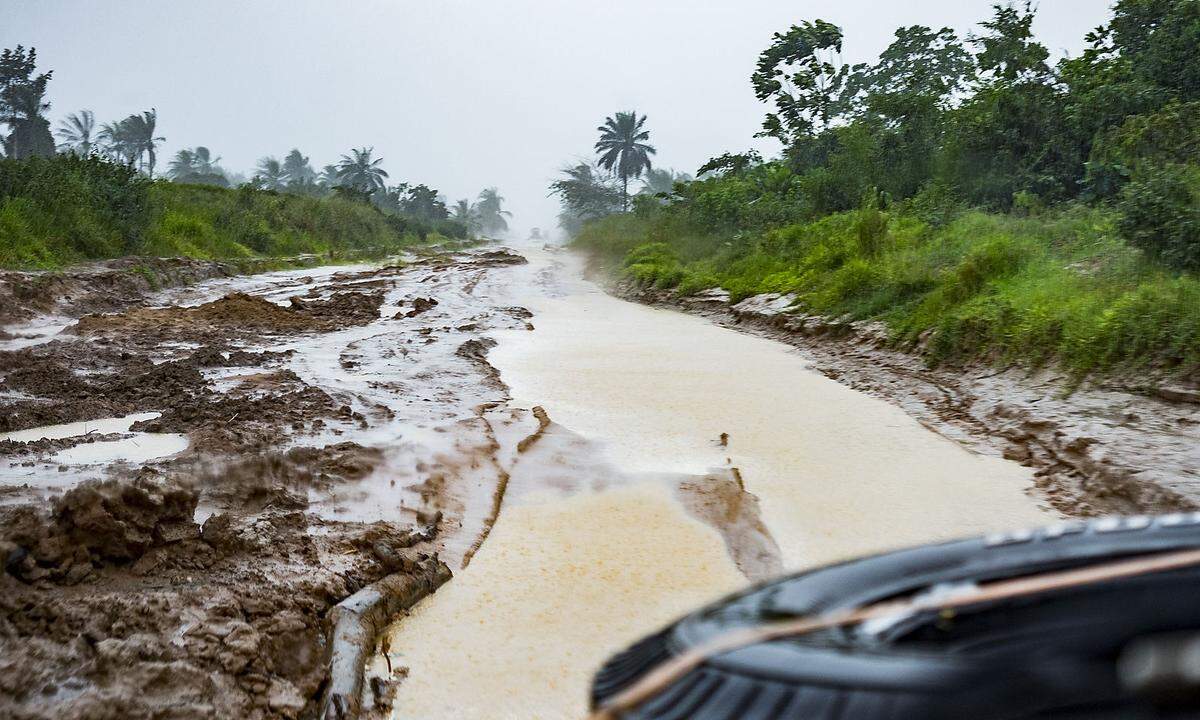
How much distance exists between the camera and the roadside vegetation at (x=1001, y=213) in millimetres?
5777

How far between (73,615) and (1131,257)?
23.9 ft

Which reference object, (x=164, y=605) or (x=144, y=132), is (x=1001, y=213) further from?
(x=144, y=132)

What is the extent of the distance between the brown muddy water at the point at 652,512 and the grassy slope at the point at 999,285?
46.5 inches

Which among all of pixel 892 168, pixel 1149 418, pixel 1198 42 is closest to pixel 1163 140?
pixel 1198 42

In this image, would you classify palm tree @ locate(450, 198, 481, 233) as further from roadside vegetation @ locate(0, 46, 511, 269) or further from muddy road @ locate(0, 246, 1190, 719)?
muddy road @ locate(0, 246, 1190, 719)

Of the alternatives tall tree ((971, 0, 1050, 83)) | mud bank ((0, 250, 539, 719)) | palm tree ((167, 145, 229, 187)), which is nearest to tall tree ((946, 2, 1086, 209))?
tall tree ((971, 0, 1050, 83))

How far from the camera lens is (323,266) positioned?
62.1ft

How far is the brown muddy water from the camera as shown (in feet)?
8.22

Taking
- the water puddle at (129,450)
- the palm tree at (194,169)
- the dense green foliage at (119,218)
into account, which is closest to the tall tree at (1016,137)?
the water puddle at (129,450)

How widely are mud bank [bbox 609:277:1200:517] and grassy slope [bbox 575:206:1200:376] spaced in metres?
0.25

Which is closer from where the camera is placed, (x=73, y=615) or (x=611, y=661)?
(x=611, y=661)

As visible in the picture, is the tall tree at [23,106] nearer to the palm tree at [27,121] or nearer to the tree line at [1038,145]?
the palm tree at [27,121]

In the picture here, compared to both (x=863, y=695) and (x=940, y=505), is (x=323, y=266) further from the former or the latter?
(x=863, y=695)

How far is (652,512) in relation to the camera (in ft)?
12.2
